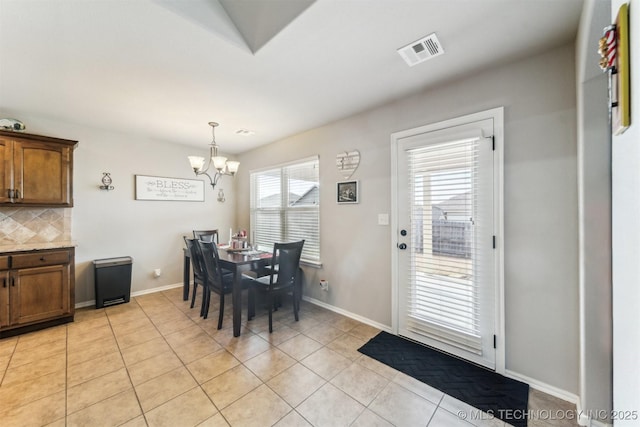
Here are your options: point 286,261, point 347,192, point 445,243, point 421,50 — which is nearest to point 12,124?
point 286,261

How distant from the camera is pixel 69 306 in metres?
2.92

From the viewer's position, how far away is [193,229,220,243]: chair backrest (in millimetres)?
4250

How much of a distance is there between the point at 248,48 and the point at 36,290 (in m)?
3.43

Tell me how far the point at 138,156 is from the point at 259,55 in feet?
10.3

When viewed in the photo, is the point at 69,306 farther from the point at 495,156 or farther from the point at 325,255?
the point at 495,156

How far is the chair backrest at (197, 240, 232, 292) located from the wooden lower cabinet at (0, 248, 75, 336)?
1.55 m

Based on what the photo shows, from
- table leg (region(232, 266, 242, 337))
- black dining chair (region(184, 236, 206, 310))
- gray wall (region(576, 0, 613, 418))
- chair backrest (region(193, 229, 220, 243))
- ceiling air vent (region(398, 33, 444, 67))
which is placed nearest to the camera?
gray wall (region(576, 0, 613, 418))

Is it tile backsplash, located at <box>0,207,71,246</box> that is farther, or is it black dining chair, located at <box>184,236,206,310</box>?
black dining chair, located at <box>184,236,206,310</box>

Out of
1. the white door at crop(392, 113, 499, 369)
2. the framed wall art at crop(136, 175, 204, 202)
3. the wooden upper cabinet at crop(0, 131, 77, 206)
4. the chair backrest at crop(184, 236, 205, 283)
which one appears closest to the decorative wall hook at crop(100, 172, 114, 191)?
the framed wall art at crop(136, 175, 204, 202)

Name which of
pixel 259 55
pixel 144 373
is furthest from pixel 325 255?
pixel 259 55

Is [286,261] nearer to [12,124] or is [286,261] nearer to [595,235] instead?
[595,235]

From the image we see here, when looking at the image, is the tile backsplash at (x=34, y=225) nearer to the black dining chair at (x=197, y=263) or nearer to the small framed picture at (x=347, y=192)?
the black dining chair at (x=197, y=263)

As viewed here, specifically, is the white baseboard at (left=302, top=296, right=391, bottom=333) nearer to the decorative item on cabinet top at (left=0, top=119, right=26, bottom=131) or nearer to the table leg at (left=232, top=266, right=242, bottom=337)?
the table leg at (left=232, top=266, right=242, bottom=337)

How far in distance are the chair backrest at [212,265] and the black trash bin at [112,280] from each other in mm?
1425
